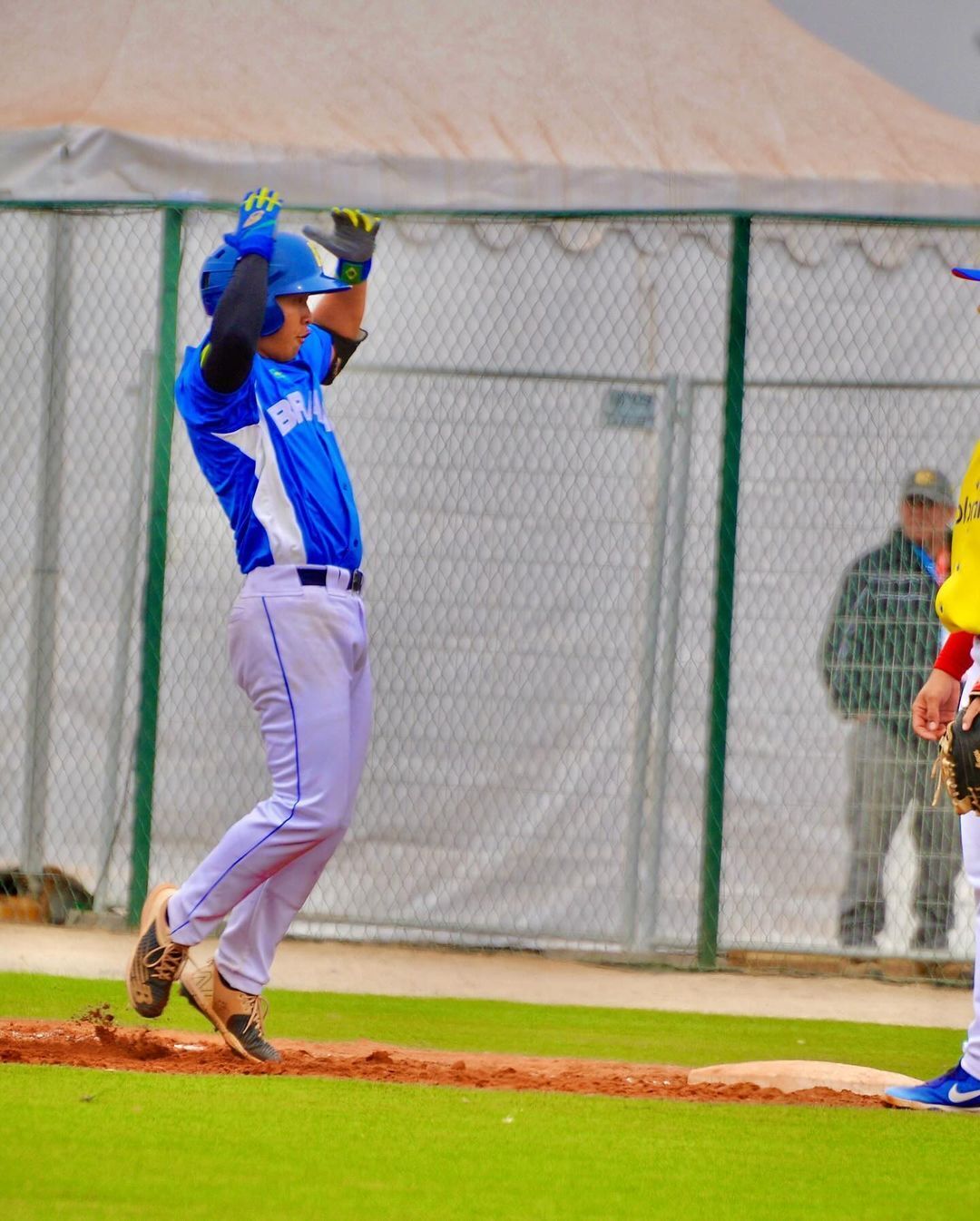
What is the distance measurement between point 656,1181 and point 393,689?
14.6ft

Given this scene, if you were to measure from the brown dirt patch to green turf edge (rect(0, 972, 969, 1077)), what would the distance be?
1.06 ft

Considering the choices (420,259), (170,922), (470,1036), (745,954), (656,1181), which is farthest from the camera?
(420,259)

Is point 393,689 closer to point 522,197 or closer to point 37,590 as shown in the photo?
point 37,590

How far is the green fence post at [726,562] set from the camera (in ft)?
24.5

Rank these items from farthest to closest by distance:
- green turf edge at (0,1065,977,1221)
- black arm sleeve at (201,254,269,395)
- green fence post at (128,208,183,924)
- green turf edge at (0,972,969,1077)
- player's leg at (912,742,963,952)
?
green fence post at (128,208,183,924) → player's leg at (912,742,963,952) → green turf edge at (0,972,969,1077) → black arm sleeve at (201,254,269,395) → green turf edge at (0,1065,977,1221)

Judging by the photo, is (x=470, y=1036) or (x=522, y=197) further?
(x=522, y=197)

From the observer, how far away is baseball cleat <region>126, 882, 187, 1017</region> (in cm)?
462

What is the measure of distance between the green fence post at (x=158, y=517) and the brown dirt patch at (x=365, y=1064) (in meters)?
2.39

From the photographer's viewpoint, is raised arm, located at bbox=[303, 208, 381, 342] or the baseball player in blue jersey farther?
raised arm, located at bbox=[303, 208, 381, 342]

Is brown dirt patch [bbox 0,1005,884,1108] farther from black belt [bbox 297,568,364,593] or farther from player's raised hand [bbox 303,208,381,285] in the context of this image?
player's raised hand [bbox 303,208,381,285]

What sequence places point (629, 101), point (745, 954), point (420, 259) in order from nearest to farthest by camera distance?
point (745, 954), point (420, 259), point (629, 101)

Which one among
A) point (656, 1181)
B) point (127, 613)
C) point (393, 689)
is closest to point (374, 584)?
point (393, 689)

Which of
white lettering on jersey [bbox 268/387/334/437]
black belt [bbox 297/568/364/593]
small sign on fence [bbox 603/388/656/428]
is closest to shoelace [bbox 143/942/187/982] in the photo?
black belt [bbox 297/568/364/593]

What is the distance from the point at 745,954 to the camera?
292 inches
